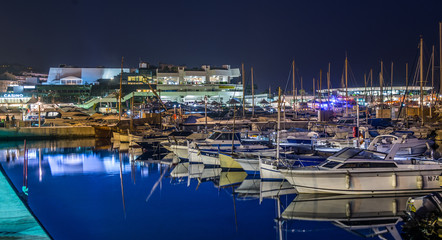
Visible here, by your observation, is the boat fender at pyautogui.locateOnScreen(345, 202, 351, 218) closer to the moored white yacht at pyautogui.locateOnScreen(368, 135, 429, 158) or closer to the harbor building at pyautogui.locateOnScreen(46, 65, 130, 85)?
the moored white yacht at pyautogui.locateOnScreen(368, 135, 429, 158)

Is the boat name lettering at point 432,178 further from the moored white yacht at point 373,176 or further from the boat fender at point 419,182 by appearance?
the boat fender at point 419,182

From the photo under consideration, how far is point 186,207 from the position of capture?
19.3 metres

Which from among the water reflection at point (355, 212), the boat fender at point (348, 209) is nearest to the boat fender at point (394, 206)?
the water reflection at point (355, 212)

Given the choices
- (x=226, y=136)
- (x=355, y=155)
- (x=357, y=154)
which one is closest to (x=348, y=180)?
(x=355, y=155)

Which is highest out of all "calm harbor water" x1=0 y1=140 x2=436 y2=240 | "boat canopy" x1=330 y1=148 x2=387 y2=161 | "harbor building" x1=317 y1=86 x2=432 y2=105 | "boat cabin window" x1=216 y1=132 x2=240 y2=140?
"harbor building" x1=317 y1=86 x2=432 y2=105

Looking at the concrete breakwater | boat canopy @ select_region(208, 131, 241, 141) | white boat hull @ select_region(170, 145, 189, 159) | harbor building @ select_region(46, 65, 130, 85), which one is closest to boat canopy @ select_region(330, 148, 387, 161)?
boat canopy @ select_region(208, 131, 241, 141)

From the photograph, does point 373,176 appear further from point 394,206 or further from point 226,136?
point 226,136

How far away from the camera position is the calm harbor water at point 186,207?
50.8 feet

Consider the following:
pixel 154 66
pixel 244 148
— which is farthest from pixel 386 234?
pixel 154 66

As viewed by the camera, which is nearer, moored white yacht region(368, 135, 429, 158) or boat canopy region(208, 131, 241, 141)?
moored white yacht region(368, 135, 429, 158)

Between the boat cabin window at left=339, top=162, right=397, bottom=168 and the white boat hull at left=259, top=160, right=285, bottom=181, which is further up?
the boat cabin window at left=339, top=162, right=397, bottom=168

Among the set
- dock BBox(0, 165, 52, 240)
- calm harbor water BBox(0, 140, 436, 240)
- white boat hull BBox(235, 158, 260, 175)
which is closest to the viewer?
dock BBox(0, 165, 52, 240)

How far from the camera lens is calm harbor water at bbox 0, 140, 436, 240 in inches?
610

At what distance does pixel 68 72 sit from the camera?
416ft
